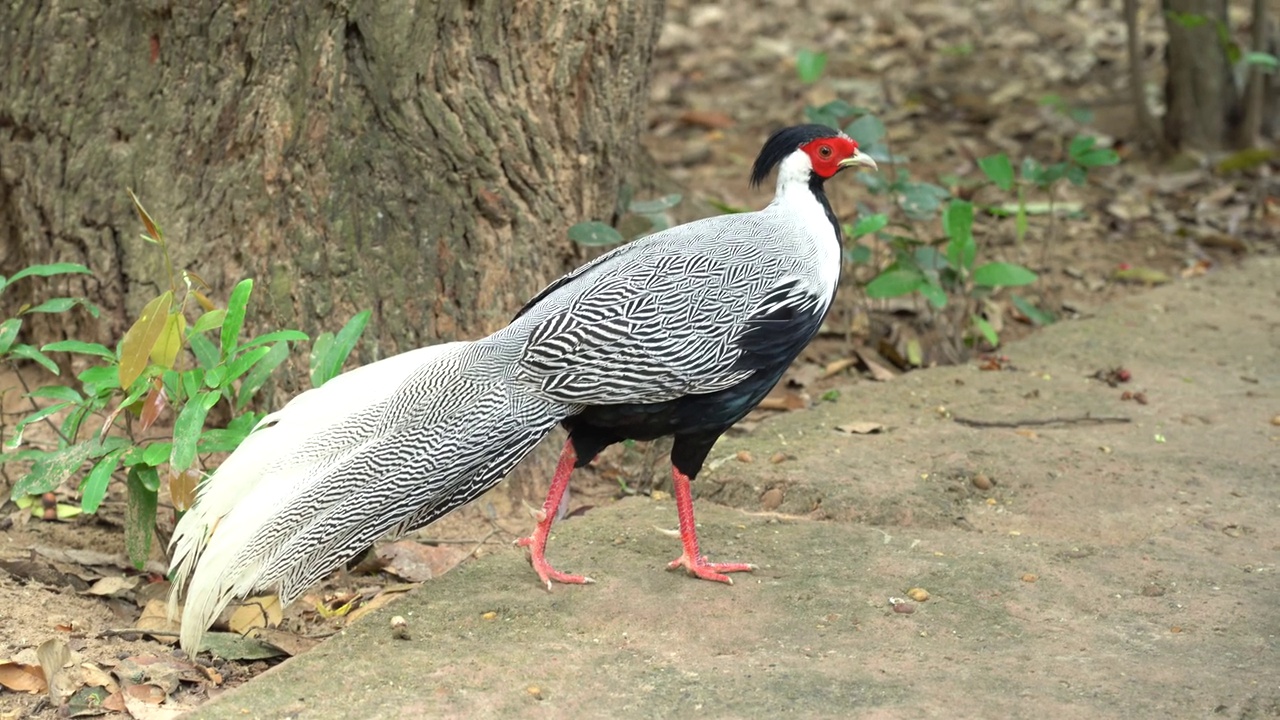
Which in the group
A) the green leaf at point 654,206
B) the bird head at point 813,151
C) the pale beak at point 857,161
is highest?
the bird head at point 813,151

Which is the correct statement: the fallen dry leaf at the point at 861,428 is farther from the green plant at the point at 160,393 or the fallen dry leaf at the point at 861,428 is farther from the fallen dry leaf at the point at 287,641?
the fallen dry leaf at the point at 287,641

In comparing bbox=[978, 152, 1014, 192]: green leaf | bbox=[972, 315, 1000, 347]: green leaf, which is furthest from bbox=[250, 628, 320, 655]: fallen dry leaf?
bbox=[978, 152, 1014, 192]: green leaf

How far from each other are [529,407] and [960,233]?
272 centimetres

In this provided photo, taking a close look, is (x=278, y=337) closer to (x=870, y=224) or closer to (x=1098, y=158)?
(x=870, y=224)

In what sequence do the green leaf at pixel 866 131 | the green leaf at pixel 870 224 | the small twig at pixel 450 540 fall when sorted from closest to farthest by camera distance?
1. the small twig at pixel 450 540
2. the green leaf at pixel 870 224
3. the green leaf at pixel 866 131

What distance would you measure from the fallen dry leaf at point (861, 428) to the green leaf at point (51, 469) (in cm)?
257

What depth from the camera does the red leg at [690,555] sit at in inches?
151

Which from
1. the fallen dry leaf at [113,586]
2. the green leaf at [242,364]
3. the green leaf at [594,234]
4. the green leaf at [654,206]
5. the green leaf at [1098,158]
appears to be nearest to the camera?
the green leaf at [242,364]

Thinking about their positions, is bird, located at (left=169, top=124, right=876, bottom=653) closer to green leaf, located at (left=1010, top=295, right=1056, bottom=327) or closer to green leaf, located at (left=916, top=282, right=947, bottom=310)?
green leaf, located at (left=916, top=282, right=947, bottom=310)

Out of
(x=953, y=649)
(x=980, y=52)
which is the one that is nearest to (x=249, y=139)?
(x=953, y=649)

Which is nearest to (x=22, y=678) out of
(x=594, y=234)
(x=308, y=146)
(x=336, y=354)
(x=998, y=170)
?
(x=336, y=354)

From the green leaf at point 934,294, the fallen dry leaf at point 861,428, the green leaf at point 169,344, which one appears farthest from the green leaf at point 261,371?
the green leaf at point 934,294

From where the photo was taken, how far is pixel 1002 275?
556 cm

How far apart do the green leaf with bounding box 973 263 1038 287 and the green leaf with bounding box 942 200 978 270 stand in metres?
0.06
